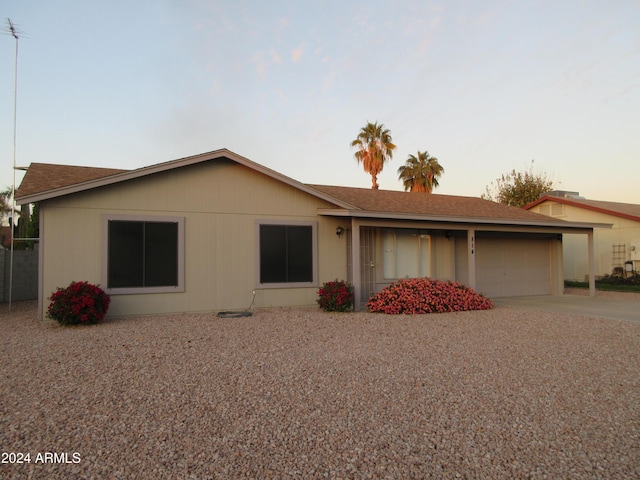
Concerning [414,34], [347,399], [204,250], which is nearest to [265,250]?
[204,250]

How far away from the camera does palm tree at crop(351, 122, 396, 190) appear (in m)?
29.5

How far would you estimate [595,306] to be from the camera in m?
11.5

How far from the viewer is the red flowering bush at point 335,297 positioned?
33.1 feet

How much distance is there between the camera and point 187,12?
11633mm

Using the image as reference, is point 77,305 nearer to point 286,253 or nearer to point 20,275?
point 286,253

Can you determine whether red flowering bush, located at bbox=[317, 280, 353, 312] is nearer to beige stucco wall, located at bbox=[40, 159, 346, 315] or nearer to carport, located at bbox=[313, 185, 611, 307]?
carport, located at bbox=[313, 185, 611, 307]

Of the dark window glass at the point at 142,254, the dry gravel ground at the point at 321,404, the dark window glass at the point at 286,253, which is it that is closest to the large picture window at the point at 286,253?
the dark window glass at the point at 286,253

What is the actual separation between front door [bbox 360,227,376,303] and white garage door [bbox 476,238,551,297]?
414cm

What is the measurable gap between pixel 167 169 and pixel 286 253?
3497 millimetres

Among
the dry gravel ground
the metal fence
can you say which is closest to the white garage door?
the dry gravel ground

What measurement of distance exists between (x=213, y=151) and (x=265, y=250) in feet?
8.87

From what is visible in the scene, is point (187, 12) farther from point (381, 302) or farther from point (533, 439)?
point (533, 439)

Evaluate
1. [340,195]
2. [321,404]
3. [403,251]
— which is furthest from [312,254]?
[321,404]

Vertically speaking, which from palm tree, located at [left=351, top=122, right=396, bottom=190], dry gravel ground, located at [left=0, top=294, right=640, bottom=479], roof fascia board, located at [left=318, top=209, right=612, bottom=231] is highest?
palm tree, located at [left=351, top=122, right=396, bottom=190]
